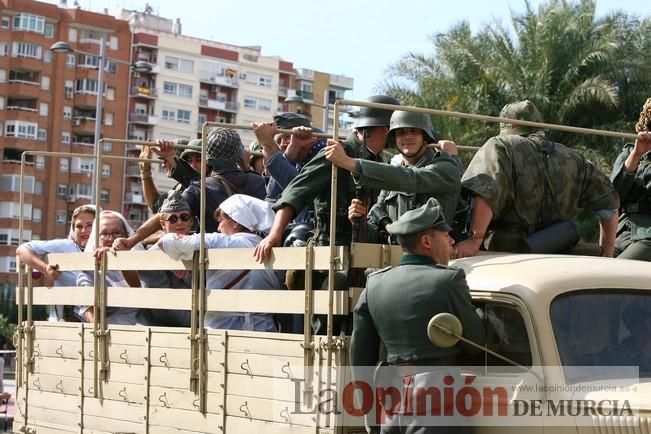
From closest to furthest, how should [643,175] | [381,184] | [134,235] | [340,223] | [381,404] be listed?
[381,404] → [381,184] → [340,223] → [643,175] → [134,235]

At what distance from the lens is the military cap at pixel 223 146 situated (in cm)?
905

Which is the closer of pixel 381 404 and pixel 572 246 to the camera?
pixel 381 404

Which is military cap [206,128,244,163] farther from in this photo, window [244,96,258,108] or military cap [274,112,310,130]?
window [244,96,258,108]

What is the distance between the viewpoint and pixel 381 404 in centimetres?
604

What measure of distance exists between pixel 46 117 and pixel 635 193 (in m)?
74.3

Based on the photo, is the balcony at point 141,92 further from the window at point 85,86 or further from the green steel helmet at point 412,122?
the green steel helmet at point 412,122

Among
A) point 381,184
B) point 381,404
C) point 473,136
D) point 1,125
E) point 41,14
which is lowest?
point 381,404

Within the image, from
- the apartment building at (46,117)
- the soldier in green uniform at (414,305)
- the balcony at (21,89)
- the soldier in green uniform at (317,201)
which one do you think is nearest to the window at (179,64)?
the apartment building at (46,117)

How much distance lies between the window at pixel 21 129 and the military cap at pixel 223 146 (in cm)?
7018

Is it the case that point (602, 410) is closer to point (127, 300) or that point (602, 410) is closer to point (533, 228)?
point (533, 228)

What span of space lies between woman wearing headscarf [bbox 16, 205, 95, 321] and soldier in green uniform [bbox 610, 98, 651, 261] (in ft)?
13.3

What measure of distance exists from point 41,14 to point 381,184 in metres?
77.7

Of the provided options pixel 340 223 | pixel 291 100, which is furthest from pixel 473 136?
pixel 340 223

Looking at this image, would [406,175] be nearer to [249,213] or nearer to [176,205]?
[249,213]
